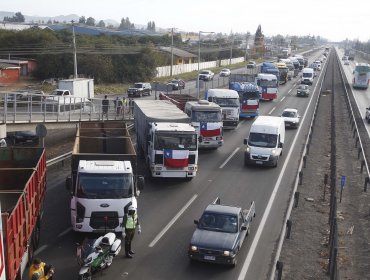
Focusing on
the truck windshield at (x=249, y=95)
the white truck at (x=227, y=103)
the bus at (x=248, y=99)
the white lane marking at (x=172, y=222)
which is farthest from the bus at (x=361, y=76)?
the white lane marking at (x=172, y=222)

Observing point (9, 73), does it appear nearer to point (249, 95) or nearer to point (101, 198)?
point (249, 95)

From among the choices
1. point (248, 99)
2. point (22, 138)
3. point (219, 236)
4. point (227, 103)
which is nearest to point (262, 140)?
point (227, 103)

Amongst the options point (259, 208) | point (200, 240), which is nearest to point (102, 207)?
point (200, 240)

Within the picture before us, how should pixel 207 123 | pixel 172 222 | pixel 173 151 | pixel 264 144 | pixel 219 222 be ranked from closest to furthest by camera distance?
pixel 219 222
pixel 172 222
pixel 173 151
pixel 264 144
pixel 207 123

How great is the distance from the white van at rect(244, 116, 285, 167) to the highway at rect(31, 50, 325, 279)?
0.51 m

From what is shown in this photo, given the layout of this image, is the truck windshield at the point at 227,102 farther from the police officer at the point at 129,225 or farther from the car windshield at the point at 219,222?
the police officer at the point at 129,225

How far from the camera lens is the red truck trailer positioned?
1062 cm

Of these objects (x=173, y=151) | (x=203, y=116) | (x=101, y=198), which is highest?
(x=203, y=116)

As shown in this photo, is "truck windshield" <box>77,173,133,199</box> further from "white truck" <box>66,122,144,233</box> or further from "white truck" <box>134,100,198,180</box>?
"white truck" <box>134,100,198,180</box>

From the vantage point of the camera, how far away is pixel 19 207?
12305 mm

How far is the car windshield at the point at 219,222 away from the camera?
50.8ft

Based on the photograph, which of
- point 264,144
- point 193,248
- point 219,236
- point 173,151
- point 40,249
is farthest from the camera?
point 264,144

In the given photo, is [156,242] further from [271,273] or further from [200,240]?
[271,273]

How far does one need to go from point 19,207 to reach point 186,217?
8.28 metres
